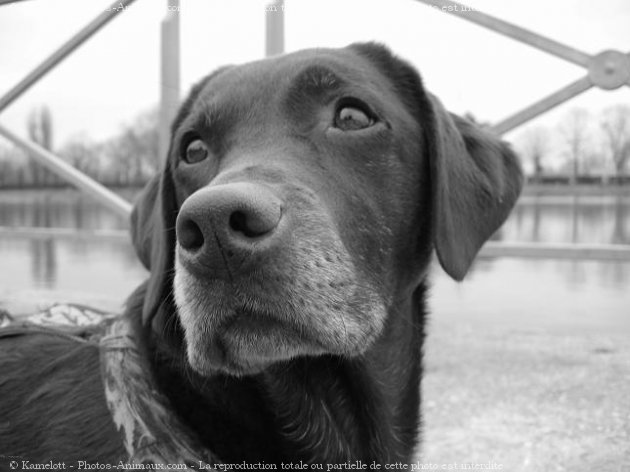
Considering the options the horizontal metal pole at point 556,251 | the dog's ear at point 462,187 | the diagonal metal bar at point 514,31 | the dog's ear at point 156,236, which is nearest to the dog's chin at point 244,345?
the dog's ear at point 156,236

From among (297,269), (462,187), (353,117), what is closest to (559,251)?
(462,187)

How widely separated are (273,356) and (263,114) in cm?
88

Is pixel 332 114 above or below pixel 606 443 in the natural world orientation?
above

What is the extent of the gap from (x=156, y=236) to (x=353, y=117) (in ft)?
2.74

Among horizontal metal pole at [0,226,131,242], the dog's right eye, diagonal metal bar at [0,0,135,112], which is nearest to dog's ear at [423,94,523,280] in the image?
the dog's right eye

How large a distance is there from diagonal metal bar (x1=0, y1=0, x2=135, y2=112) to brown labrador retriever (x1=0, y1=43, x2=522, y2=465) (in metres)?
2.55

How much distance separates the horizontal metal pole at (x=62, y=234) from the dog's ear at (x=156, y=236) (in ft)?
8.47

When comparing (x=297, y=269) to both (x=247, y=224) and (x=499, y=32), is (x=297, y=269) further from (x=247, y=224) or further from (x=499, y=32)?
(x=499, y=32)

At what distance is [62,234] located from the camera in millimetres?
5723

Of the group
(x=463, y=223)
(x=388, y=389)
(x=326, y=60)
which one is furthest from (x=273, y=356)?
(x=326, y=60)

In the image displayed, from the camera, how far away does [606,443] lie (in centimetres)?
332

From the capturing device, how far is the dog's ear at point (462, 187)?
218 cm

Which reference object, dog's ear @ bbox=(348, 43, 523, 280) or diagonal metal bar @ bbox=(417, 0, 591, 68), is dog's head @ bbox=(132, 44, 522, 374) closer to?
dog's ear @ bbox=(348, 43, 523, 280)

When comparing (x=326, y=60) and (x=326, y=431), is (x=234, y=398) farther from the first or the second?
(x=326, y=60)
